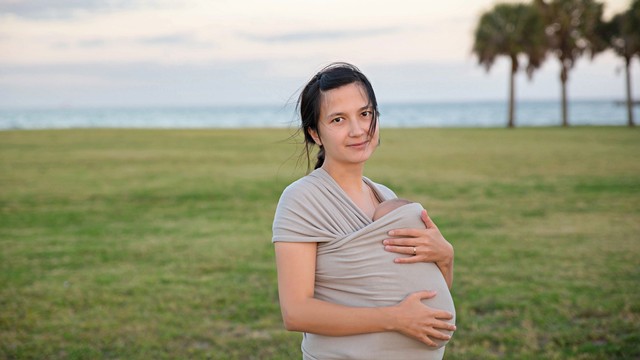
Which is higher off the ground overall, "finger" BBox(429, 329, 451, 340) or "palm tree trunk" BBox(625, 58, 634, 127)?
"palm tree trunk" BBox(625, 58, 634, 127)

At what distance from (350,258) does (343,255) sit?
2cm

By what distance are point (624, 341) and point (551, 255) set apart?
3.36 m

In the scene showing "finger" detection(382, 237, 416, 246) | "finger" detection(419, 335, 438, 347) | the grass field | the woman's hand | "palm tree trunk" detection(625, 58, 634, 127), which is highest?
"palm tree trunk" detection(625, 58, 634, 127)

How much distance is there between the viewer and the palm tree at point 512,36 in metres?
45.8

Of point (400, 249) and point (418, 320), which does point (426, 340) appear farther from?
point (400, 249)

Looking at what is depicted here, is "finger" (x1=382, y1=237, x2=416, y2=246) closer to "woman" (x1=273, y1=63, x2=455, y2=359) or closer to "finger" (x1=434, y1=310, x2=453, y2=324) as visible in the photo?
"woman" (x1=273, y1=63, x2=455, y2=359)

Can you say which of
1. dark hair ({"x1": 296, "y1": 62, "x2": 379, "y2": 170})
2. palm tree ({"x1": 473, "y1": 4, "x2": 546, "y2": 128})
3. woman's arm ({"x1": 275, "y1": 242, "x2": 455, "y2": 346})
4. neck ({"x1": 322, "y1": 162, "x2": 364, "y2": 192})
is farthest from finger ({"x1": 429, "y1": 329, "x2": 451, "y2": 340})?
palm tree ({"x1": 473, "y1": 4, "x2": 546, "y2": 128})

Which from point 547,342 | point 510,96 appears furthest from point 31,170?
point 510,96

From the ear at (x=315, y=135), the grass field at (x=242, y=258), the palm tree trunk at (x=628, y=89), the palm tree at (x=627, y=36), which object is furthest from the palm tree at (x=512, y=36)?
the ear at (x=315, y=135)

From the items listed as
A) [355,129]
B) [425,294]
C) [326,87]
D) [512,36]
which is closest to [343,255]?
[425,294]

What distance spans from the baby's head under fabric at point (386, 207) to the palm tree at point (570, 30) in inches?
1760

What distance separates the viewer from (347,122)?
2307 millimetres

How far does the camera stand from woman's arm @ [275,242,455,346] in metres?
2.17

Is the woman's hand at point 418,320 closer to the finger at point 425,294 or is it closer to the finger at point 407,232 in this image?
the finger at point 425,294
